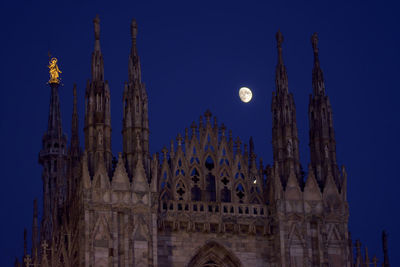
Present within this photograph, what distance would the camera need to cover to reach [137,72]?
4650 cm

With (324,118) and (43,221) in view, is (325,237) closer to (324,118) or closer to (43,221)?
(324,118)

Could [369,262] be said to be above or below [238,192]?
below

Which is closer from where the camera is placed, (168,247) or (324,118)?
(168,247)

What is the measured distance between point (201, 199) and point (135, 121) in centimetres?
408

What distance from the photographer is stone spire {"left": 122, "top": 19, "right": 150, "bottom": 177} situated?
4472 cm

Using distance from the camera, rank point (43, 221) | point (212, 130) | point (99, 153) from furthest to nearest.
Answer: point (43, 221), point (212, 130), point (99, 153)

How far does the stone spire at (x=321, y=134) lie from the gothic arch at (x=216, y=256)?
15.6ft

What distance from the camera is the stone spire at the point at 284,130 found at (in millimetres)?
46219

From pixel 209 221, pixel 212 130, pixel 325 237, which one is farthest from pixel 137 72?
pixel 325 237

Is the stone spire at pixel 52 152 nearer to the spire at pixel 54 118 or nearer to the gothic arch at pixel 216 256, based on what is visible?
the spire at pixel 54 118

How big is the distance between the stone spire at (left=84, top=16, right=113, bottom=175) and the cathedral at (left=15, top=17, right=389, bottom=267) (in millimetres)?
40

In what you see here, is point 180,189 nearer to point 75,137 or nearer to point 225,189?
point 225,189

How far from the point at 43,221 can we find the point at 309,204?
20.4 metres

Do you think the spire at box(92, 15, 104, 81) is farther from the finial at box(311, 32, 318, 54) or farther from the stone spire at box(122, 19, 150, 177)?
the finial at box(311, 32, 318, 54)
